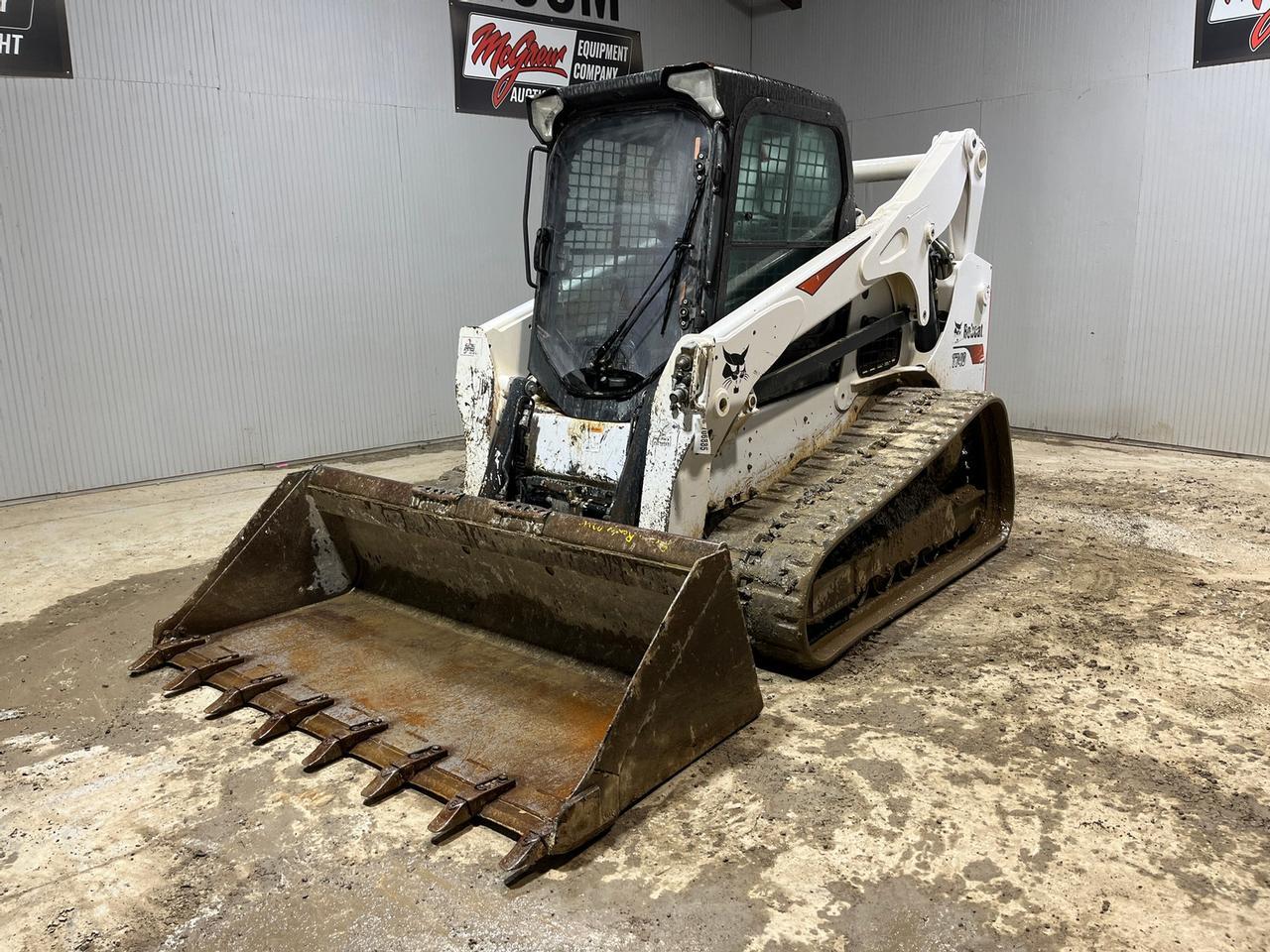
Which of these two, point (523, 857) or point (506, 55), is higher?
point (506, 55)

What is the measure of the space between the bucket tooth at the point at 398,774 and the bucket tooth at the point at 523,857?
50 centimetres

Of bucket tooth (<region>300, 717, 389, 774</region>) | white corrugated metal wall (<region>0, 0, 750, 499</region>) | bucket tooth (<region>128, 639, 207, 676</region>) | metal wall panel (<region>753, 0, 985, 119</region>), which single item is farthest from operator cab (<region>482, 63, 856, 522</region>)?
metal wall panel (<region>753, 0, 985, 119</region>)

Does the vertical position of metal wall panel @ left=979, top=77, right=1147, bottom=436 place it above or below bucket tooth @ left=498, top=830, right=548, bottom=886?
above

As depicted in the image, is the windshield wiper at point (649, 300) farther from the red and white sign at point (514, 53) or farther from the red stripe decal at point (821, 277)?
the red and white sign at point (514, 53)

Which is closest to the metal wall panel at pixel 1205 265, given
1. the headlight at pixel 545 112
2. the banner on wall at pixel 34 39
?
the headlight at pixel 545 112

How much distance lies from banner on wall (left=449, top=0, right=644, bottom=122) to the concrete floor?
5861 mm

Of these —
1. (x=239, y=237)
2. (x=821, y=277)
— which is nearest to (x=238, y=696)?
(x=821, y=277)

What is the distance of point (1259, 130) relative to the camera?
23.3ft

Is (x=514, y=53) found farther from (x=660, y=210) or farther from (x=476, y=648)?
(x=476, y=648)

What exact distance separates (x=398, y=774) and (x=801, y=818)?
1145 mm

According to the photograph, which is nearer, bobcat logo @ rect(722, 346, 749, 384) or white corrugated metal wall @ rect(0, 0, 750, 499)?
bobcat logo @ rect(722, 346, 749, 384)

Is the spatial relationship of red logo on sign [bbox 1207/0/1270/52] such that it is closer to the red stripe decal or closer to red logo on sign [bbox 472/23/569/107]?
the red stripe decal

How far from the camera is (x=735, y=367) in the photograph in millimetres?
3613

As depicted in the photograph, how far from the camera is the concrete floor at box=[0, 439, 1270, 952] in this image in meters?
2.26
